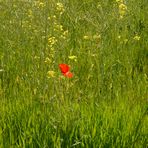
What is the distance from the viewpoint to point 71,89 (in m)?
2.64

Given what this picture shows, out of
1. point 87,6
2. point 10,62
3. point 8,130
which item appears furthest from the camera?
point 87,6

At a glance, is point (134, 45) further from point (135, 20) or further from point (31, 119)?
point (31, 119)

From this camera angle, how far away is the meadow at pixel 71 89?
222 cm

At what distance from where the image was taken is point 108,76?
293 cm

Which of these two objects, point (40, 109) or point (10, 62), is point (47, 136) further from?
point (10, 62)

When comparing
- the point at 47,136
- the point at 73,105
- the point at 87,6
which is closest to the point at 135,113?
the point at 73,105

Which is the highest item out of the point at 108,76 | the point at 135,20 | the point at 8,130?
the point at 135,20

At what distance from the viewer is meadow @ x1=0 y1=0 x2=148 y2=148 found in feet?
7.30

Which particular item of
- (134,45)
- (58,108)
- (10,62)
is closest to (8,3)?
(10,62)

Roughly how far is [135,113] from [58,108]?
45 cm

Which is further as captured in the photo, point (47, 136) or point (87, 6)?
point (87, 6)

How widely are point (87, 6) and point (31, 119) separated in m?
2.88

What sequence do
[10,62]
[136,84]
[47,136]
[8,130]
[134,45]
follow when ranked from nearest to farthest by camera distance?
1. [47,136]
2. [8,130]
3. [136,84]
4. [10,62]
5. [134,45]

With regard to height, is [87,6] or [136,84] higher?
[87,6]
